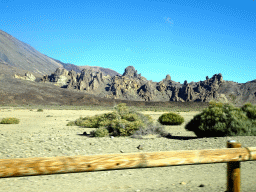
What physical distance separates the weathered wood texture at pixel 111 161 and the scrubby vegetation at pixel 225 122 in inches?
349

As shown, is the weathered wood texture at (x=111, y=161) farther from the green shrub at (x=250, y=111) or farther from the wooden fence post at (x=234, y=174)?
the green shrub at (x=250, y=111)

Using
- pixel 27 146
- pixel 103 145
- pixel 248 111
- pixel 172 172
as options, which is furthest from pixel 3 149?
pixel 248 111

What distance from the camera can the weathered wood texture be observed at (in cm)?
280

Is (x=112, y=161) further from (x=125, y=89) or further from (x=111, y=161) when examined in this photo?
(x=125, y=89)

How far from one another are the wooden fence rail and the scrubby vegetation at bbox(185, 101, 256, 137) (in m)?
8.86

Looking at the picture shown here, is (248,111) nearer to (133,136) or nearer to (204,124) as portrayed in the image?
(204,124)

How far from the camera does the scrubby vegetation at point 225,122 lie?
1184 cm

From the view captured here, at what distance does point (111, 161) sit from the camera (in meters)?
3.08

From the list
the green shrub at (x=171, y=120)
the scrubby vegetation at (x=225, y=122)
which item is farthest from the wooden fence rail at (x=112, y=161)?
the green shrub at (x=171, y=120)

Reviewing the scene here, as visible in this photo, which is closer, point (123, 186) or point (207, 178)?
point (123, 186)

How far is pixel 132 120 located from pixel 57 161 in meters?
12.2

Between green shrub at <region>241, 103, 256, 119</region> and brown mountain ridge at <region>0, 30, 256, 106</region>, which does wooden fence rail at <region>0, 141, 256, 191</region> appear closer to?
green shrub at <region>241, 103, 256, 119</region>

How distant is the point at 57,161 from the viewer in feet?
9.61

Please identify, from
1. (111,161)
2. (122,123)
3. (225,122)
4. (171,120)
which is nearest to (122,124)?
(122,123)
